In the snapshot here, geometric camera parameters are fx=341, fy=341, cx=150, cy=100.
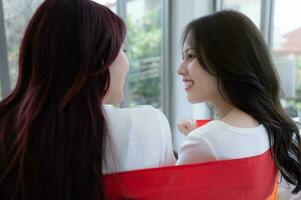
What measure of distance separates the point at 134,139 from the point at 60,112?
0.19 m

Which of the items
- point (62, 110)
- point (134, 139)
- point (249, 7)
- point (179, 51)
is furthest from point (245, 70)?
point (179, 51)

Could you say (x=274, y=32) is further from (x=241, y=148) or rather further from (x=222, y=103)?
(x=241, y=148)

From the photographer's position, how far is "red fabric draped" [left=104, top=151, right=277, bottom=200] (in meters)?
0.79

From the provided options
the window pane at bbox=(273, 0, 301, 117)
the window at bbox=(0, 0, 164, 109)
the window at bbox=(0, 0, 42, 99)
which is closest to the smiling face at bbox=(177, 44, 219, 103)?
the window at bbox=(0, 0, 42, 99)

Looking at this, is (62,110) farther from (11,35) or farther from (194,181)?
(11,35)

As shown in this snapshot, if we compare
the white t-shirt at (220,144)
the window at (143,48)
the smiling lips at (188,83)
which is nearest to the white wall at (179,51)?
the window at (143,48)

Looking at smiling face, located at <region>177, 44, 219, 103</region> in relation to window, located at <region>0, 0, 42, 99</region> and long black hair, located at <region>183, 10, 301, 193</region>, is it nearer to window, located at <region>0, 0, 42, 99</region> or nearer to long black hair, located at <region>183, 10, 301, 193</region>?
long black hair, located at <region>183, 10, 301, 193</region>

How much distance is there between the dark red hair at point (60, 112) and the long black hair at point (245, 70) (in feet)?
1.18

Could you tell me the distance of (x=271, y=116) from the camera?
3.39 feet

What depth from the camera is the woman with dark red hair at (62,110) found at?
0.72 metres

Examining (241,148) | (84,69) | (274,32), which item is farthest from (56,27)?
(274,32)

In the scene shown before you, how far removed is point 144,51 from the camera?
3.01 m

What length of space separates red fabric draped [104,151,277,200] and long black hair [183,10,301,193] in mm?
150

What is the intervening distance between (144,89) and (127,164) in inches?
90.4
